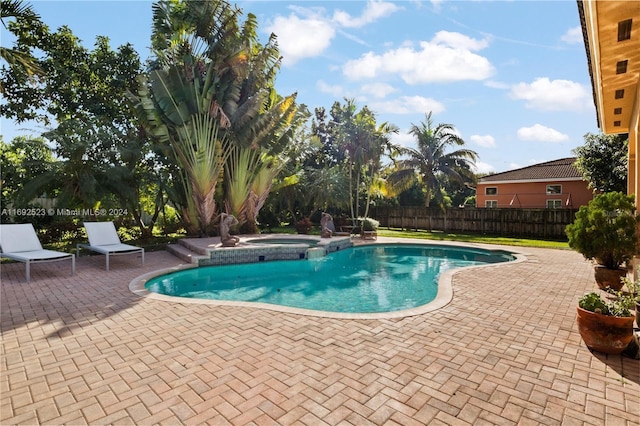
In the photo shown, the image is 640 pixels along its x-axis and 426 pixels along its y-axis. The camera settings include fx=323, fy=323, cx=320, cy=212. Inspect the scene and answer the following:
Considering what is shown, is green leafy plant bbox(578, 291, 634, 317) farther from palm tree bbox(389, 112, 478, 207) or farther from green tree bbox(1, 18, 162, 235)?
palm tree bbox(389, 112, 478, 207)

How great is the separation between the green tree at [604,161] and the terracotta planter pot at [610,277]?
1298 centimetres

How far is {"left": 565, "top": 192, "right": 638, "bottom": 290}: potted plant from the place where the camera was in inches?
262

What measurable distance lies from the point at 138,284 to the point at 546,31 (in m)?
11.2

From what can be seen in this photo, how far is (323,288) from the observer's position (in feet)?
28.7

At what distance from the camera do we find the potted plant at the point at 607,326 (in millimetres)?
Result: 3961

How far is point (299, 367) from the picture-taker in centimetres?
368

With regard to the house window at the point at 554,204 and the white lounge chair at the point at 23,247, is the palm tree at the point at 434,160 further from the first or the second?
the white lounge chair at the point at 23,247

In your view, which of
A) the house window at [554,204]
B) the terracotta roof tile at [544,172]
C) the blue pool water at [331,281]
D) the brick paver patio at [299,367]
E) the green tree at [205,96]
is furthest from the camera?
the terracotta roof tile at [544,172]

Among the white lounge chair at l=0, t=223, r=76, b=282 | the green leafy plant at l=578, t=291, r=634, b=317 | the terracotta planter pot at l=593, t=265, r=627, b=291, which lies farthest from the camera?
the white lounge chair at l=0, t=223, r=76, b=282

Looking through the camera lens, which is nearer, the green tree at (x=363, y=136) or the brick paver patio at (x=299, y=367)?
the brick paver patio at (x=299, y=367)

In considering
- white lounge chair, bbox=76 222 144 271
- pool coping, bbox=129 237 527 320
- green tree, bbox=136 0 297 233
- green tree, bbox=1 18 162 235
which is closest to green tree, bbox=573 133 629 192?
pool coping, bbox=129 237 527 320

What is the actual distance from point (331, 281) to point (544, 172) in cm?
2713

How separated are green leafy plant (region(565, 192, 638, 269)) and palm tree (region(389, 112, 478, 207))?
A: 17.9m

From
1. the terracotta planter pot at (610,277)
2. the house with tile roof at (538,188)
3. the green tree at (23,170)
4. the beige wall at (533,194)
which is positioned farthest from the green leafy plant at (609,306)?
the house with tile roof at (538,188)
